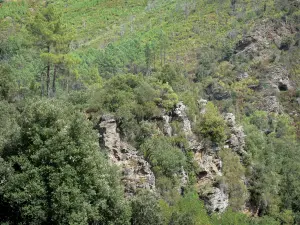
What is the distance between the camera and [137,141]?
157ft

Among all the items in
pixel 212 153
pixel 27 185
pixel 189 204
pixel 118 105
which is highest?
pixel 118 105

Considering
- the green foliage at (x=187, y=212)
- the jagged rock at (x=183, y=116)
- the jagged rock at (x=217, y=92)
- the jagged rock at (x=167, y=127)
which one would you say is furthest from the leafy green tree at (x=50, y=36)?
the jagged rock at (x=217, y=92)

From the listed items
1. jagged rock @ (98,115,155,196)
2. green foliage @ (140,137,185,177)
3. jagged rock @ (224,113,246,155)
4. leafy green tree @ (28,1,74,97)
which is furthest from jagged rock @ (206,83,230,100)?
jagged rock @ (98,115,155,196)

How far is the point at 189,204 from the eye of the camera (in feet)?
152

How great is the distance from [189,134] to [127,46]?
8186 centimetres

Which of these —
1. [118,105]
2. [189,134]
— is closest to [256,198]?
[189,134]

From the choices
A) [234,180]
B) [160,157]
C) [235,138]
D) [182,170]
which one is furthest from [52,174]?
[235,138]

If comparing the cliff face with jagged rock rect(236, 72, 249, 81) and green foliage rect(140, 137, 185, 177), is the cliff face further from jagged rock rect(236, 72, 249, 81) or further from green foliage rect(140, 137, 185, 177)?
jagged rock rect(236, 72, 249, 81)

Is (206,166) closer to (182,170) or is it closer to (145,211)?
(182,170)

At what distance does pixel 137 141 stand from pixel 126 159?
418 cm

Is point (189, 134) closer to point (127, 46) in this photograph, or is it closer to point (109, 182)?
point (109, 182)

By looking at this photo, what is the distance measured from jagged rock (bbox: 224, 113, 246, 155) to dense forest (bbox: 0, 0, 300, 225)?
179mm

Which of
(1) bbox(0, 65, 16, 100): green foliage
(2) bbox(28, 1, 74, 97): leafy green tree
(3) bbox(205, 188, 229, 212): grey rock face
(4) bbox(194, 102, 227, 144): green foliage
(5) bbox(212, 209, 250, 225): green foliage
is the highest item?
(2) bbox(28, 1, 74, 97): leafy green tree

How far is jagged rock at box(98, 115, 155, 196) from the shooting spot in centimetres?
4194
